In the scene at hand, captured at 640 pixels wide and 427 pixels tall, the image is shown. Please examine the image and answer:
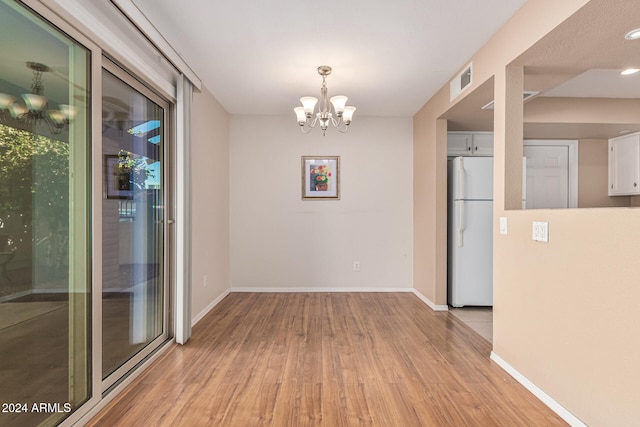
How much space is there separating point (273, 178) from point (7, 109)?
3281 millimetres

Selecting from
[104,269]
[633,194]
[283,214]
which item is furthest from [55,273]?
[633,194]

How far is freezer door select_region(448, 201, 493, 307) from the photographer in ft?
12.2

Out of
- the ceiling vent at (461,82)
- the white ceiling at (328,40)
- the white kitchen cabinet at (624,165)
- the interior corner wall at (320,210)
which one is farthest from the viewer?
the interior corner wall at (320,210)

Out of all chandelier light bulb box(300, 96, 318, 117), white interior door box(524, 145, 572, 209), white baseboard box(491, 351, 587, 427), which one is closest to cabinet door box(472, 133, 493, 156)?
white interior door box(524, 145, 572, 209)

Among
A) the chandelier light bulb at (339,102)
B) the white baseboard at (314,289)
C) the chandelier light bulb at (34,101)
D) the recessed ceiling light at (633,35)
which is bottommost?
the white baseboard at (314,289)

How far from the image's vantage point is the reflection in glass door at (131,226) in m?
2.00

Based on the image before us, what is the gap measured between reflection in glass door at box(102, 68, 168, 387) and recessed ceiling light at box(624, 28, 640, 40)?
317 cm

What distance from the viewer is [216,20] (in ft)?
7.32

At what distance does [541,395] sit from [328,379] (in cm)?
128

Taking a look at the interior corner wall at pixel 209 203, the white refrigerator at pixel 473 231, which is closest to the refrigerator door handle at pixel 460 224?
the white refrigerator at pixel 473 231

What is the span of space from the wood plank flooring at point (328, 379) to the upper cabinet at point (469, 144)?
2137 mm

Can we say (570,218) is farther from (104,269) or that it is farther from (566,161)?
(566,161)

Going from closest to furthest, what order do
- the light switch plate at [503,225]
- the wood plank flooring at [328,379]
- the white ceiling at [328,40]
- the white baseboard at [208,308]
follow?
the wood plank flooring at [328,379], the white ceiling at [328,40], the light switch plate at [503,225], the white baseboard at [208,308]

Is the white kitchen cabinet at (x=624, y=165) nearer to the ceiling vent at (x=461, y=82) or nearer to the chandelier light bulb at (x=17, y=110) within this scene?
the ceiling vent at (x=461, y=82)
